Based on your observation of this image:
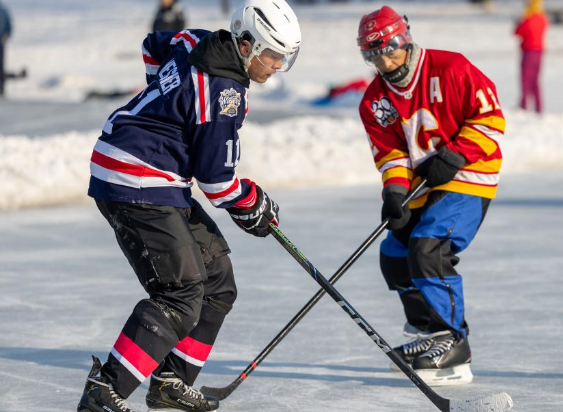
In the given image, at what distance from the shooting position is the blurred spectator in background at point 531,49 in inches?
432

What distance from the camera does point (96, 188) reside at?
120 inches

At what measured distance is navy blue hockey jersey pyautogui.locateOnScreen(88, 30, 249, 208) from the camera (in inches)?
113

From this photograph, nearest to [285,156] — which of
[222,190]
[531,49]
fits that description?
[531,49]

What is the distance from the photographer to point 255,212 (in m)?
3.10

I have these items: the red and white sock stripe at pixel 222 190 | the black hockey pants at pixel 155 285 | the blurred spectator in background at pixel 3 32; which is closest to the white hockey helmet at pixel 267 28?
the red and white sock stripe at pixel 222 190

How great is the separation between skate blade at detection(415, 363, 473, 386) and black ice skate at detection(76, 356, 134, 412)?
119 cm

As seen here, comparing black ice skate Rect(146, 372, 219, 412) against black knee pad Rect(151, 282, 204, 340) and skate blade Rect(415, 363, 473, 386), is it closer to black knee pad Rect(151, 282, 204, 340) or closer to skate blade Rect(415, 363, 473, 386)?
black knee pad Rect(151, 282, 204, 340)

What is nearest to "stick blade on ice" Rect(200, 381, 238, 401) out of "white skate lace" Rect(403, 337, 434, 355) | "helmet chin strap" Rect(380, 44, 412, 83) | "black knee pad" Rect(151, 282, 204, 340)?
"black knee pad" Rect(151, 282, 204, 340)

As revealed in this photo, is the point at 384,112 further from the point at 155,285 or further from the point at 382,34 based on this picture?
the point at 155,285

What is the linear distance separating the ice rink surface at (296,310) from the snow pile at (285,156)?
10.1 inches

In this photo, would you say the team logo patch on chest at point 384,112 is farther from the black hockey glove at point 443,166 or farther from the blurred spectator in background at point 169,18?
the blurred spectator in background at point 169,18

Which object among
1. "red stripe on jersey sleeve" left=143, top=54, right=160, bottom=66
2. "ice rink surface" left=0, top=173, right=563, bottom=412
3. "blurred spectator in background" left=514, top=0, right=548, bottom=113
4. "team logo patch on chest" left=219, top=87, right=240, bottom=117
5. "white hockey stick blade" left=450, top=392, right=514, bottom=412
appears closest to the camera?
"team logo patch on chest" left=219, top=87, right=240, bottom=117

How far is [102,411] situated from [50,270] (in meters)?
2.60

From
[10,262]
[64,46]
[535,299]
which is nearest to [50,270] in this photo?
[10,262]
